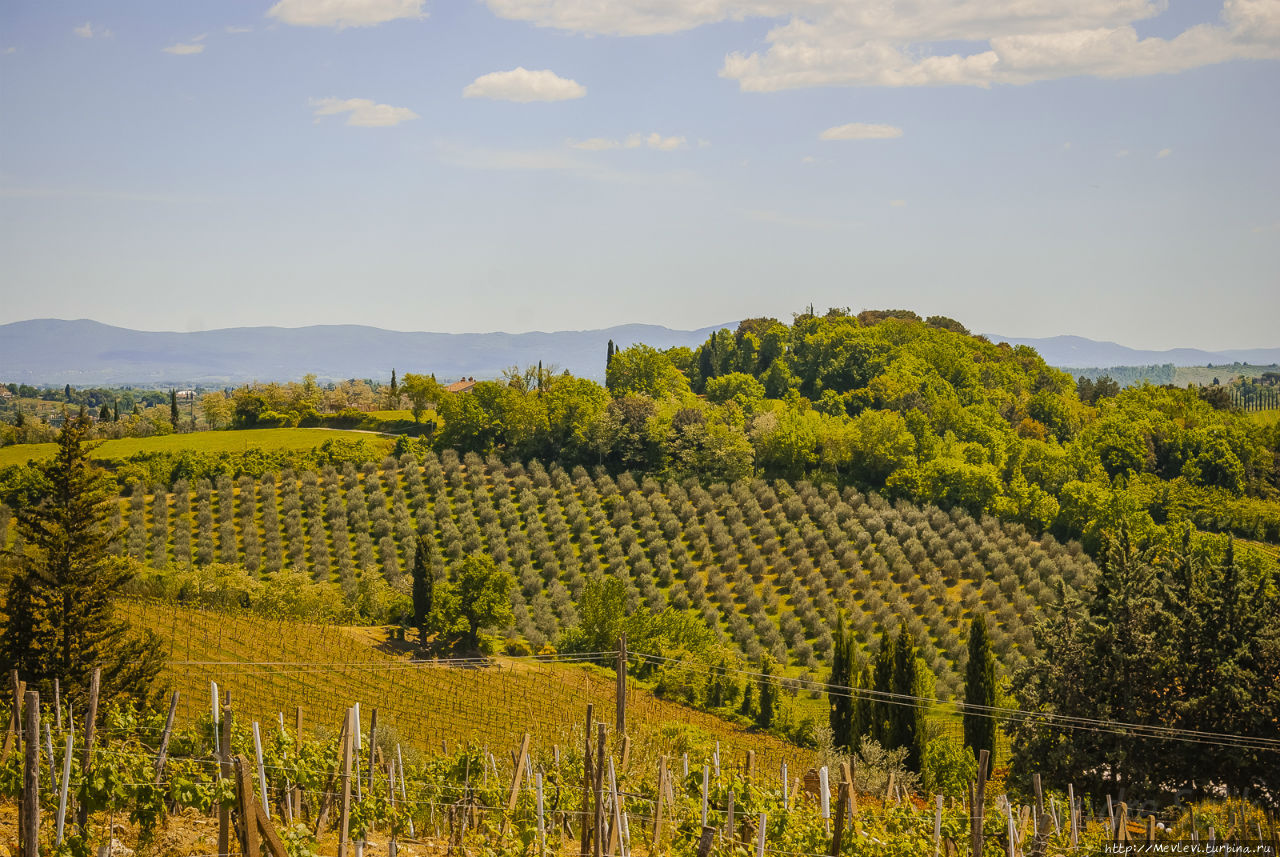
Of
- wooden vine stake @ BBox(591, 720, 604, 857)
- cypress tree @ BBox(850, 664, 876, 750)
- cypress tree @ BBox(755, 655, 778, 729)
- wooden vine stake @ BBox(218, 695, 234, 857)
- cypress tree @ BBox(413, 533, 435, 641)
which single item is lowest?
cypress tree @ BBox(755, 655, 778, 729)

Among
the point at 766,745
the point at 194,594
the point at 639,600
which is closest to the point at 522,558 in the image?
the point at 639,600

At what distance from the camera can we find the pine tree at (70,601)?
17.0 m

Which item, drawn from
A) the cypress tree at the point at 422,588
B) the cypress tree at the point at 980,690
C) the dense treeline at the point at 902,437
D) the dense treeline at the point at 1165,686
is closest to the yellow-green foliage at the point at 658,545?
the dense treeline at the point at 902,437

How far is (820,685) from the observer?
3494 cm

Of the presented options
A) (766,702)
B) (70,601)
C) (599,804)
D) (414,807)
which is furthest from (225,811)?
(766,702)

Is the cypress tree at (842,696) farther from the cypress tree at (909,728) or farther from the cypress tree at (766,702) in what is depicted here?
the cypress tree at (766,702)

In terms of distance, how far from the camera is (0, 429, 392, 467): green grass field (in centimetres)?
5712

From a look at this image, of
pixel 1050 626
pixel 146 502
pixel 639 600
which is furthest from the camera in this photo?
pixel 146 502

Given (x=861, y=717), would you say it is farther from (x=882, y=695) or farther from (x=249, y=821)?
(x=249, y=821)

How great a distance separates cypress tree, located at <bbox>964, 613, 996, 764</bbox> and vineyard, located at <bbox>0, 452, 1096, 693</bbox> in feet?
31.8

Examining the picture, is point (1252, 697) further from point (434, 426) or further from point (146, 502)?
point (434, 426)

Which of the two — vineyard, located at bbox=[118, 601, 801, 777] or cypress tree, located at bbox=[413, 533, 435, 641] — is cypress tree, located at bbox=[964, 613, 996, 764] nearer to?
vineyard, located at bbox=[118, 601, 801, 777]

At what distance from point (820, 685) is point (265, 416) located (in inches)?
1908

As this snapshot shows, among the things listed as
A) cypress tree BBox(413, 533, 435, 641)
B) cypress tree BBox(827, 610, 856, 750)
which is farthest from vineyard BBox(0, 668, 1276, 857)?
cypress tree BBox(413, 533, 435, 641)
